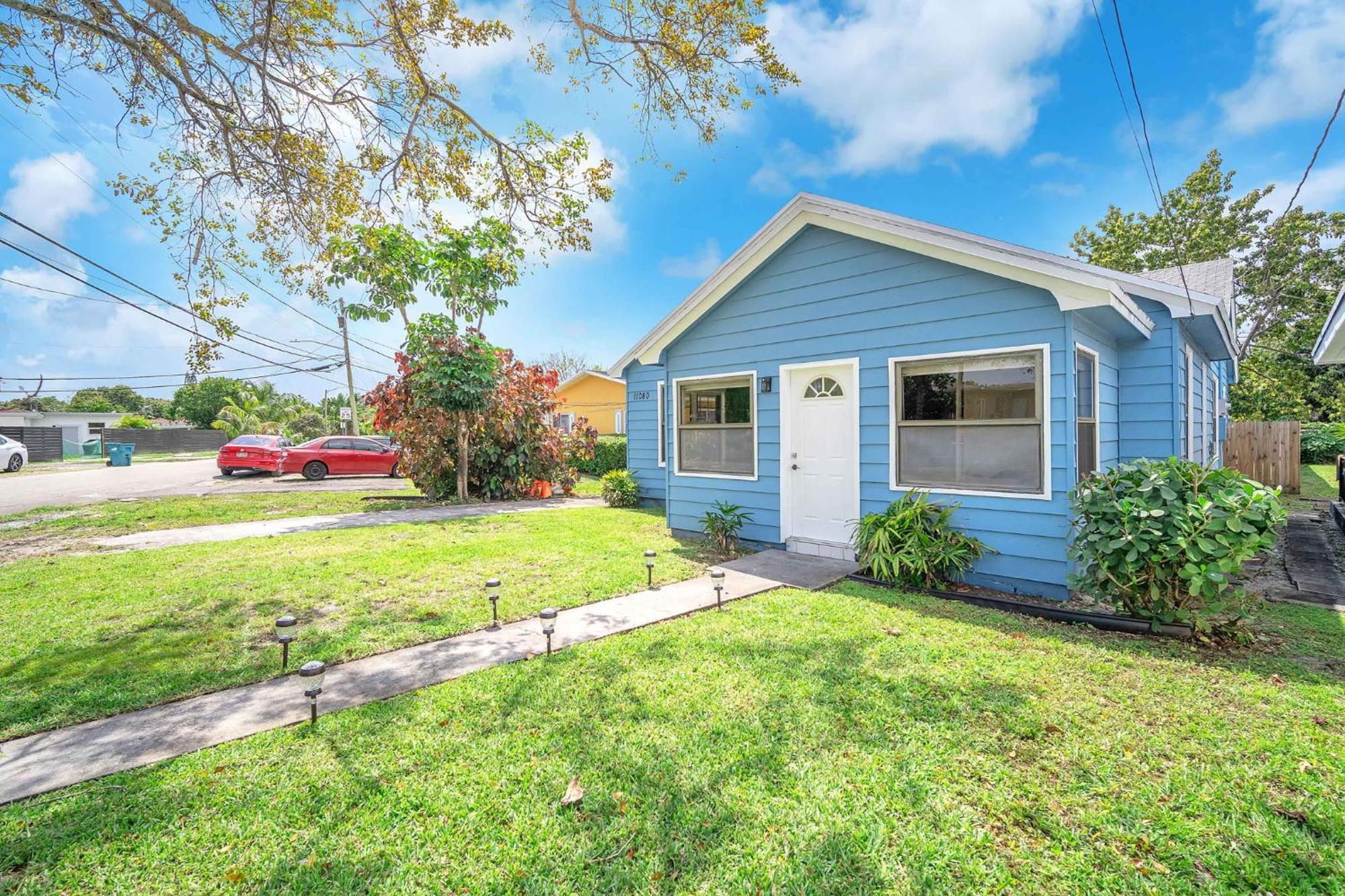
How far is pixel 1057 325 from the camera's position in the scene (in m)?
4.70

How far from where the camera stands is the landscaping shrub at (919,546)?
16.9 ft

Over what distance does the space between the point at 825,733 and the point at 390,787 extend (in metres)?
2.04

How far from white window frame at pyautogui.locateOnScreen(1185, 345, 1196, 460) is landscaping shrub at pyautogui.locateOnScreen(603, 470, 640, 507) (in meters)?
8.62

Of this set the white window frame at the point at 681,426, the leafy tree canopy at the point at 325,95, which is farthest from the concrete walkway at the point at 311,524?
the white window frame at the point at 681,426

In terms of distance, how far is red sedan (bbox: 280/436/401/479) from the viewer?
15711 mm

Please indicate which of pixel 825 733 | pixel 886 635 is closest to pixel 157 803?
pixel 825 733

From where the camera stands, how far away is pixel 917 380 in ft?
18.3

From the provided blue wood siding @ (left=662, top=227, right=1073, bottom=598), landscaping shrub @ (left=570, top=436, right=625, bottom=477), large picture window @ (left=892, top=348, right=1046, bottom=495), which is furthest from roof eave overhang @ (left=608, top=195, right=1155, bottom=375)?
landscaping shrub @ (left=570, top=436, right=625, bottom=477)

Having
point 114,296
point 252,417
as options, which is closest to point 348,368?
point 252,417

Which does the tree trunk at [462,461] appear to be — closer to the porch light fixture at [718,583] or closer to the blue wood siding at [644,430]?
the blue wood siding at [644,430]

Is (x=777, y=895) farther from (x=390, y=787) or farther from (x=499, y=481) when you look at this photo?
(x=499, y=481)

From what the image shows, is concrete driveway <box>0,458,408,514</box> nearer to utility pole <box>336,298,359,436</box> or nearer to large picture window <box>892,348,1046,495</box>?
utility pole <box>336,298,359,436</box>

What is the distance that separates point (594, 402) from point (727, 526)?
56.8 feet

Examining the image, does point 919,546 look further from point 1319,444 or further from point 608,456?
point 1319,444
